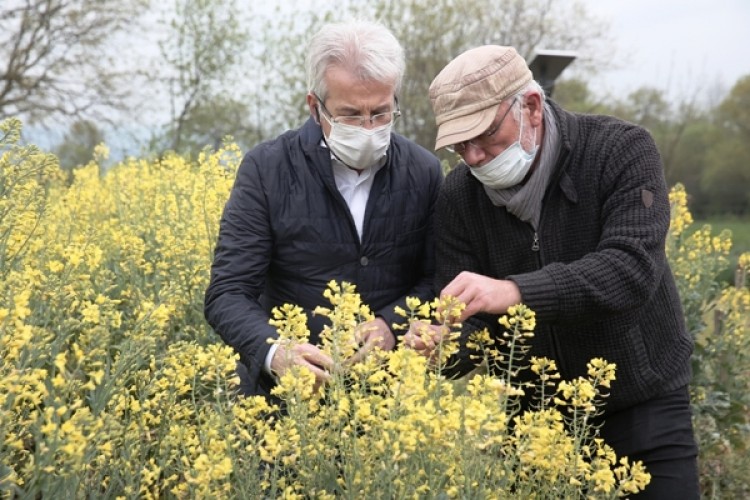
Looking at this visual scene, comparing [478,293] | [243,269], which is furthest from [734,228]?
[478,293]

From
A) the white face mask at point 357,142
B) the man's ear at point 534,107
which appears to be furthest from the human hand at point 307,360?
the man's ear at point 534,107

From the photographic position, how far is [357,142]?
289 cm

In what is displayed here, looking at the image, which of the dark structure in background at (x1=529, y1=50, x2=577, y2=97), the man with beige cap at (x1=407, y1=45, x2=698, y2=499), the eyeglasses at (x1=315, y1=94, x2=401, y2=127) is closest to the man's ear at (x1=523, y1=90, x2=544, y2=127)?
the man with beige cap at (x1=407, y1=45, x2=698, y2=499)

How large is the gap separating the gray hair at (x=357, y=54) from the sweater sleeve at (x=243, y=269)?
0.41 meters

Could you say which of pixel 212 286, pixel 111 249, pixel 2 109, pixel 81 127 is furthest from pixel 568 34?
pixel 212 286

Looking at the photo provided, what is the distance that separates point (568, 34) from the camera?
19.5 meters

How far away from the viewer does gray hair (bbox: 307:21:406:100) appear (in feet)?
9.24

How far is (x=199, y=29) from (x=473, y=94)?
14.1 meters

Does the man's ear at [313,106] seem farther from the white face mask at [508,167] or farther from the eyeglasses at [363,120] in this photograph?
the white face mask at [508,167]

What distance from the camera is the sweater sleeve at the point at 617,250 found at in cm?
253

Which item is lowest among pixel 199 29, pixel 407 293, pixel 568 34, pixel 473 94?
pixel 568 34

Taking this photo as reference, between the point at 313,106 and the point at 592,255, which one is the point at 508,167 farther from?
the point at 313,106

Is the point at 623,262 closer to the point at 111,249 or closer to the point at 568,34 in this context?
the point at 111,249

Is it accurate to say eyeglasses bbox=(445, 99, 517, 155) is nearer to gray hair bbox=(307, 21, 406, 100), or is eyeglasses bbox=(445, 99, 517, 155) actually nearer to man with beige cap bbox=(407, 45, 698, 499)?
man with beige cap bbox=(407, 45, 698, 499)
